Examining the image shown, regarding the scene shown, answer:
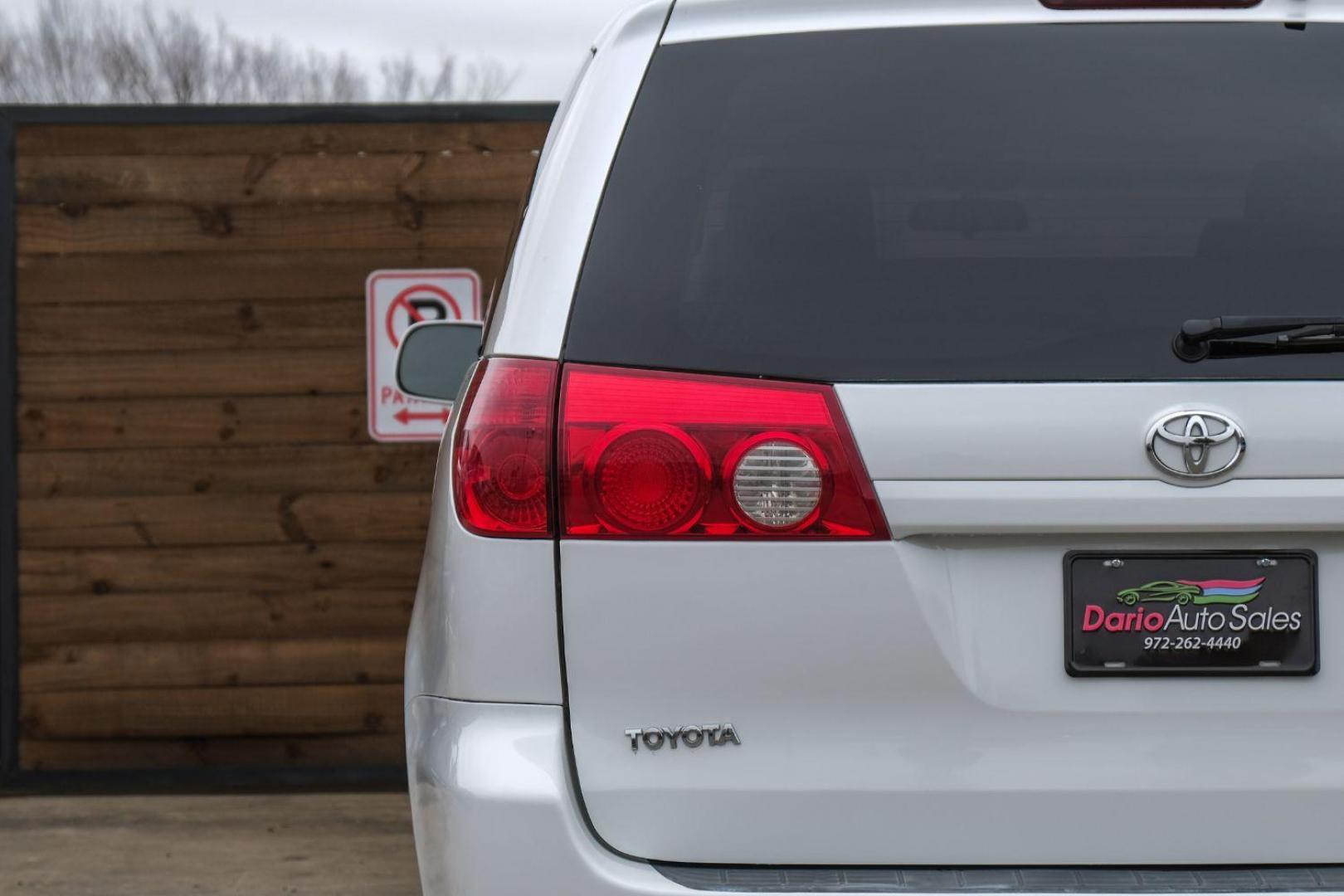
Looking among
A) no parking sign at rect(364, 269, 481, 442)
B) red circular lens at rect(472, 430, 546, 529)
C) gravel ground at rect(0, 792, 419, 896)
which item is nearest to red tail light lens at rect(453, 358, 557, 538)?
red circular lens at rect(472, 430, 546, 529)

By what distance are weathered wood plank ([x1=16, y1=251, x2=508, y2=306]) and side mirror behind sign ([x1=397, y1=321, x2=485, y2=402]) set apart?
2.57m

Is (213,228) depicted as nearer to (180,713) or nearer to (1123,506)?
(180,713)

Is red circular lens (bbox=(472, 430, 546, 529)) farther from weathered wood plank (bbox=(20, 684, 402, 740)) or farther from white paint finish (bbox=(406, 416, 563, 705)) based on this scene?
weathered wood plank (bbox=(20, 684, 402, 740))

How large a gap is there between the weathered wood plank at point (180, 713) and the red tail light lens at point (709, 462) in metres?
4.03

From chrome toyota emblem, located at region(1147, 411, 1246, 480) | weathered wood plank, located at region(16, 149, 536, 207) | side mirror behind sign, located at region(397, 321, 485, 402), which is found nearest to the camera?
chrome toyota emblem, located at region(1147, 411, 1246, 480)

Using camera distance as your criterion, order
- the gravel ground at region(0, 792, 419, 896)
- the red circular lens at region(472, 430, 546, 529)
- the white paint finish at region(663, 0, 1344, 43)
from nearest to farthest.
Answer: the red circular lens at region(472, 430, 546, 529)
the white paint finish at region(663, 0, 1344, 43)
the gravel ground at region(0, 792, 419, 896)

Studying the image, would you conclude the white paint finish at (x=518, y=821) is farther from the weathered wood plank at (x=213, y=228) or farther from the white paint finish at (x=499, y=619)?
the weathered wood plank at (x=213, y=228)

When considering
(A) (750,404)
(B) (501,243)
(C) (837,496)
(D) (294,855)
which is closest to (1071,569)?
(C) (837,496)

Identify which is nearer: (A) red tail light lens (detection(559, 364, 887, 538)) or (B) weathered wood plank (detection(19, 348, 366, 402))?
(A) red tail light lens (detection(559, 364, 887, 538))

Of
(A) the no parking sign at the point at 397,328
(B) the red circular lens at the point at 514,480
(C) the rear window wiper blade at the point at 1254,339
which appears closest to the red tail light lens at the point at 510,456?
(B) the red circular lens at the point at 514,480

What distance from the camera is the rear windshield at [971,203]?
187cm

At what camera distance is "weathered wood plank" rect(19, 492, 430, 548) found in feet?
18.7

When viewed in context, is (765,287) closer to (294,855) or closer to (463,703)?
(463,703)

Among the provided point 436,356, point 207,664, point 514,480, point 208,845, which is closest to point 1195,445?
point 514,480
